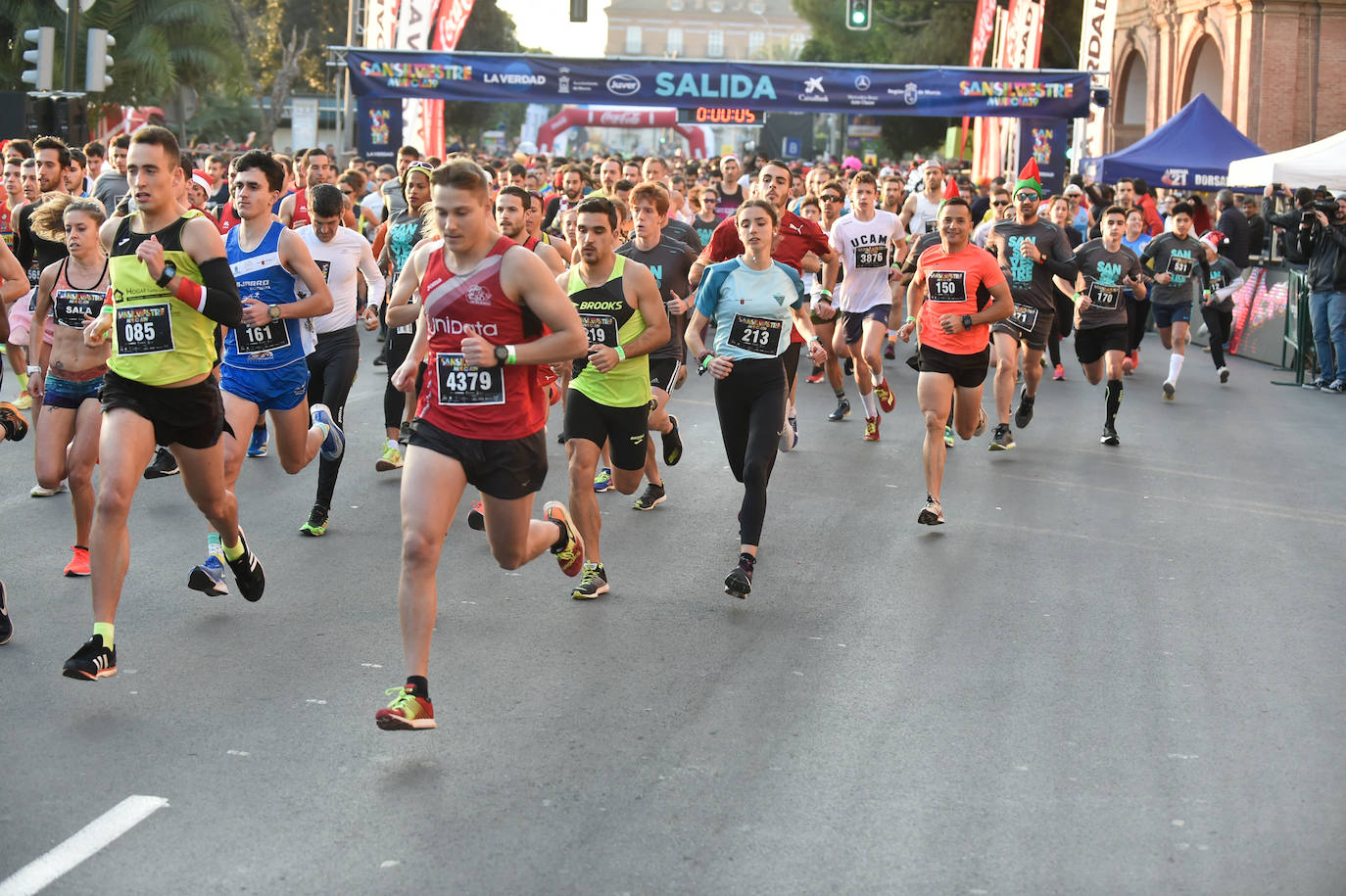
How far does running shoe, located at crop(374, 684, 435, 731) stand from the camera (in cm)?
487

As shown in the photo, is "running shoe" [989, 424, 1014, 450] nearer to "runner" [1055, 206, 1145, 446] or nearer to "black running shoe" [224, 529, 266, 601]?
"runner" [1055, 206, 1145, 446]

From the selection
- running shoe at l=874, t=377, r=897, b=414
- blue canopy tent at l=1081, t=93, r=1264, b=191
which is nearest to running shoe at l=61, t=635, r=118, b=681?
running shoe at l=874, t=377, r=897, b=414

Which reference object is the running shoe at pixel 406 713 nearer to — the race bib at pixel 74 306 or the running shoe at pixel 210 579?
the running shoe at pixel 210 579

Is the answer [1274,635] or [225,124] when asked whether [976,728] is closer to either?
[1274,635]

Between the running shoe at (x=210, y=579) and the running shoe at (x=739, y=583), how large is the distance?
2.16 meters

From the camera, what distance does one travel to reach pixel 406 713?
4.92 meters

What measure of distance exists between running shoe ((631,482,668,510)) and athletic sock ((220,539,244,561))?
3.18 meters

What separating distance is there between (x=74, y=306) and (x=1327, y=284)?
40.7 feet

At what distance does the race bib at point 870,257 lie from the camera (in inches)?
503

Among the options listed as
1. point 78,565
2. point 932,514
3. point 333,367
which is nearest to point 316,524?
point 333,367

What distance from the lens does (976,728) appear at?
5453 mm

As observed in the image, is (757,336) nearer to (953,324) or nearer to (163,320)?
(953,324)

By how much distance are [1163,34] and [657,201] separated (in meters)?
32.0

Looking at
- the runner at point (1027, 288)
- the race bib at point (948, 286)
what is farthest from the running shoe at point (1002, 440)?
the race bib at point (948, 286)
